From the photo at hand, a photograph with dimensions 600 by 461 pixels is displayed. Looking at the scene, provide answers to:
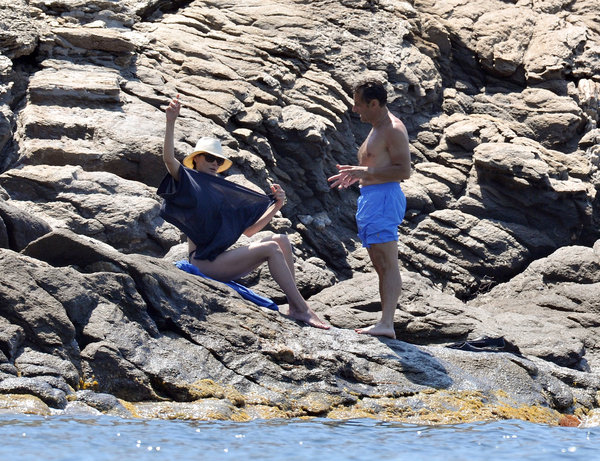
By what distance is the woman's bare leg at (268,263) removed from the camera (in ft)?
26.7

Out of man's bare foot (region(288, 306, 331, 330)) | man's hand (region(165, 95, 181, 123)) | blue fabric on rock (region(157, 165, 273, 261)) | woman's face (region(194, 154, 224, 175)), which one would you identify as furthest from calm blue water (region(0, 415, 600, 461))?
woman's face (region(194, 154, 224, 175))

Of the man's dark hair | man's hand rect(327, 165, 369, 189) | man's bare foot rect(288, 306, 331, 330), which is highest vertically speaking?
the man's dark hair

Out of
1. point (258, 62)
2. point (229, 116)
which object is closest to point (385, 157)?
point (229, 116)

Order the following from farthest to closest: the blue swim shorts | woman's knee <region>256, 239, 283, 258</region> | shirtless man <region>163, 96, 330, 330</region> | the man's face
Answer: the man's face
the blue swim shorts
woman's knee <region>256, 239, 283, 258</region>
shirtless man <region>163, 96, 330, 330</region>

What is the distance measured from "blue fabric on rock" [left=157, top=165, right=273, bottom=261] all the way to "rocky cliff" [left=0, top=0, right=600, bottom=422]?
44 cm

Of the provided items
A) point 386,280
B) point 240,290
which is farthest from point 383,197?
point 240,290

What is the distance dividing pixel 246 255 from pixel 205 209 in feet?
1.80

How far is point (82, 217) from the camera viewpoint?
10820mm

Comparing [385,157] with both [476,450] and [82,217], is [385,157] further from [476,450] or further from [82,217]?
[82,217]

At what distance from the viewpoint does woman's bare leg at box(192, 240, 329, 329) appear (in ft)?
26.7

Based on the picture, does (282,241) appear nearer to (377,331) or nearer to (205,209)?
(205,209)

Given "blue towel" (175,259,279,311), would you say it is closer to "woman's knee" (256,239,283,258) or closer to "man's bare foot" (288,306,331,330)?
"man's bare foot" (288,306,331,330)

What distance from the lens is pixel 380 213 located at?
326 inches

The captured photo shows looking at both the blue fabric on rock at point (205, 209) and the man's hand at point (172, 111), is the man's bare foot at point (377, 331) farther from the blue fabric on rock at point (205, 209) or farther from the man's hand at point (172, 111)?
the man's hand at point (172, 111)
